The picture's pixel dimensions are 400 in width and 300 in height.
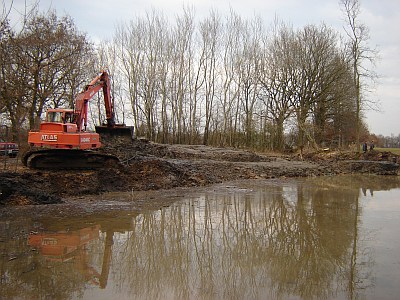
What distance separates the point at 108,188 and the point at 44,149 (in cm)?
279

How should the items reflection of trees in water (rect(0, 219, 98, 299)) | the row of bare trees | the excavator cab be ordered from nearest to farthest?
reflection of trees in water (rect(0, 219, 98, 299)) → the excavator cab → the row of bare trees

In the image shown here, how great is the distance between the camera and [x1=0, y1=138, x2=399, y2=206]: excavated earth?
1129 centimetres

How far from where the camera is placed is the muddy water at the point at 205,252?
16.0 feet

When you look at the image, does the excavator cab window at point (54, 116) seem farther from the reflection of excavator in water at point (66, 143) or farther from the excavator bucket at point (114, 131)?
the excavator bucket at point (114, 131)

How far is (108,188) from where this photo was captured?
13617mm

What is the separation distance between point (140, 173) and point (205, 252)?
8.95 metres

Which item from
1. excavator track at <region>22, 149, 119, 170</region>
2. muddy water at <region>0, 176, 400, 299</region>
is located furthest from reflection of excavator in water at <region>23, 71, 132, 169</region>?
muddy water at <region>0, 176, 400, 299</region>

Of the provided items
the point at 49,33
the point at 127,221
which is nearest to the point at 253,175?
the point at 127,221

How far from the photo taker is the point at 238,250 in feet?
21.8

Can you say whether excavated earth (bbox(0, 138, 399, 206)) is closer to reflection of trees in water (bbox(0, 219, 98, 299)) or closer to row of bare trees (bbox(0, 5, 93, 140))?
reflection of trees in water (bbox(0, 219, 98, 299))

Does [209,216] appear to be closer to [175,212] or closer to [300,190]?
[175,212]

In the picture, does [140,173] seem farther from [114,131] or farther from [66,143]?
[114,131]

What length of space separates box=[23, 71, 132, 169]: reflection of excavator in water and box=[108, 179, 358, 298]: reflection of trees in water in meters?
4.80

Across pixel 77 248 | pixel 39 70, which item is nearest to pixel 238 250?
pixel 77 248
